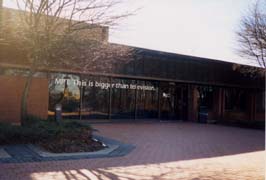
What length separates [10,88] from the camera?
1602 cm

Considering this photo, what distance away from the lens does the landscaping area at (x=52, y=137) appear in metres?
10.2

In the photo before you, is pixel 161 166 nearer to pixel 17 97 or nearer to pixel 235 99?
pixel 17 97

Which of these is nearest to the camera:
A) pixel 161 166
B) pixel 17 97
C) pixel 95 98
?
pixel 161 166

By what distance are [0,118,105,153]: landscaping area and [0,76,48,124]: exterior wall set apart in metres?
4.66

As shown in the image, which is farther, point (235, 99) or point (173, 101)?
point (235, 99)

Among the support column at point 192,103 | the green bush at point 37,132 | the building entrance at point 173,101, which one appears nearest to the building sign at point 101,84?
the building entrance at point 173,101

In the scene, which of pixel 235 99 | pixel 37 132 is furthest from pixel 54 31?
pixel 235 99

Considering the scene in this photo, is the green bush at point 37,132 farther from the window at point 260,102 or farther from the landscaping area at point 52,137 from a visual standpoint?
the window at point 260,102

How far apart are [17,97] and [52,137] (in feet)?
20.5

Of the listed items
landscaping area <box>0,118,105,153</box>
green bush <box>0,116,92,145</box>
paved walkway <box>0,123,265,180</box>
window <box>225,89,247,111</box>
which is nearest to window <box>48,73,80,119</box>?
green bush <box>0,116,92,145</box>

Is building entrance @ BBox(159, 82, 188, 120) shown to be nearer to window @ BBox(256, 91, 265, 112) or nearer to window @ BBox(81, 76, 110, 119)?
window @ BBox(81, 76, 110, 119)

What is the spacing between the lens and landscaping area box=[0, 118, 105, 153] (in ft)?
33.6

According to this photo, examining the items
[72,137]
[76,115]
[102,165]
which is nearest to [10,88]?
[76,115]

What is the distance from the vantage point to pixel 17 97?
16.2m
